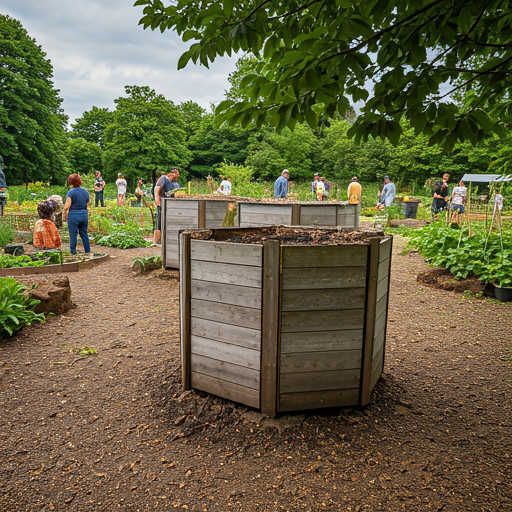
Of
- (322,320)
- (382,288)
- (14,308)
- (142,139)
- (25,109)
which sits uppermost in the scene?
(25,109)

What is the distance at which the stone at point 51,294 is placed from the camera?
4.90m

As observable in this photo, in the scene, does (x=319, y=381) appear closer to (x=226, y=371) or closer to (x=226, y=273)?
(x=226, y=371)

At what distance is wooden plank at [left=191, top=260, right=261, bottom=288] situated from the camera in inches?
103

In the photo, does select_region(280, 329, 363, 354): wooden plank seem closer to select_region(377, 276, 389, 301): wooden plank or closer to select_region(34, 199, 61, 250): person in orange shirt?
select_region(377, 276, 389, 301): wooden plank

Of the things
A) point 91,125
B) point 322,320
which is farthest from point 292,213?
point 91,125

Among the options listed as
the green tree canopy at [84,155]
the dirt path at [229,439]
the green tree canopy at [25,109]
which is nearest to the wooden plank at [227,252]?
the dirt path at [229,439]

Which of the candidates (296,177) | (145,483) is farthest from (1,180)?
(296,177)

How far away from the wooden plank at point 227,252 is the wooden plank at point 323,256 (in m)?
0.20

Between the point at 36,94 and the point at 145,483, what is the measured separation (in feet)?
117

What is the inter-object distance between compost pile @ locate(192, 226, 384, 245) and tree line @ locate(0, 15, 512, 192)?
78.7 feet

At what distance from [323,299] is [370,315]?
1.26 feet

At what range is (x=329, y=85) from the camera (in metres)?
2.13

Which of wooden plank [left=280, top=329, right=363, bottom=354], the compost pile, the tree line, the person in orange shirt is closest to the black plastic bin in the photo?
the tree line

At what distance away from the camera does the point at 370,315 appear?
273 centimetres
